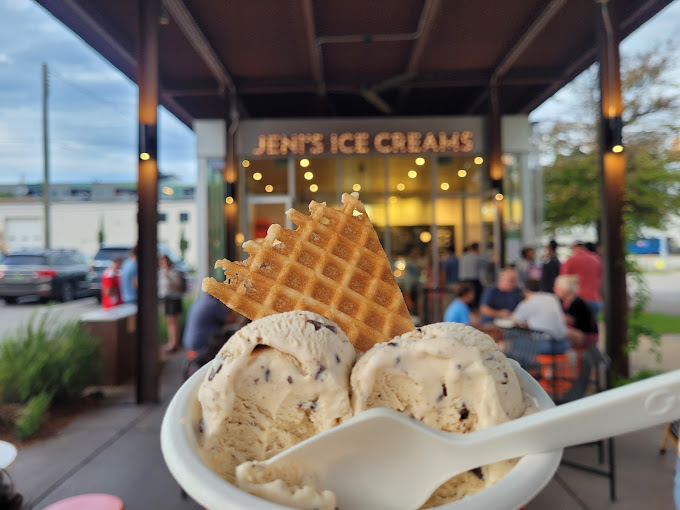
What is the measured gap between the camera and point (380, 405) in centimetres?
77

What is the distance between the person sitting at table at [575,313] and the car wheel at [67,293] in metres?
12.4

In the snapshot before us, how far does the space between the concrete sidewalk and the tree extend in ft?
34.1

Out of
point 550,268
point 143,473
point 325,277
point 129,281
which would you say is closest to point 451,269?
point 550,268

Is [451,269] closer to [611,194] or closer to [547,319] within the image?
[611,194]

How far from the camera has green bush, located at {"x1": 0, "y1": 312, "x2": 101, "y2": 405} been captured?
4.83m

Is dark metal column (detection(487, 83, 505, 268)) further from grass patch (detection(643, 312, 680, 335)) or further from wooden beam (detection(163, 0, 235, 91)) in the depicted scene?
wooden beam (detection(163, 0, 235, 91))

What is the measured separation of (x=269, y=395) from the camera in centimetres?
78

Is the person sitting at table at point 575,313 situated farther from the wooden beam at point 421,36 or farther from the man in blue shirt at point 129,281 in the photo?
the man in blue shirt at point 129,281

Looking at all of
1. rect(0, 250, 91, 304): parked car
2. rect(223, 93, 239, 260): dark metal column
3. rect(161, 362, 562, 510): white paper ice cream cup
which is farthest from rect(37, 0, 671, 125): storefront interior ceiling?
rect(161, 362, 562, 510): white paper ice cream cup

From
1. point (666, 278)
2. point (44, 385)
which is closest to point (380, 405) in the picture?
point (44, 385)

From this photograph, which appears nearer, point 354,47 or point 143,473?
point 143,473

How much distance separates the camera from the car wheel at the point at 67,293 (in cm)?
1263

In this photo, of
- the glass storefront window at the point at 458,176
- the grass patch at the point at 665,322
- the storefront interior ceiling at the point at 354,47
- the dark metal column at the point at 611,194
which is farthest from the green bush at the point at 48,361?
the grass patch at the point at 665,322

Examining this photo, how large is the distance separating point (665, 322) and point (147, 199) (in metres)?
12.5
